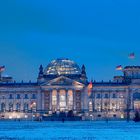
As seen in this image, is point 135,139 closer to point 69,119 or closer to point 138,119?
point 138,119

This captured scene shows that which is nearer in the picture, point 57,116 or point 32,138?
point 32,138

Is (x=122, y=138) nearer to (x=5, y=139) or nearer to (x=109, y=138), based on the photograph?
(x=109, y=138)

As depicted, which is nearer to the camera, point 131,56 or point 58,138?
point 58,138

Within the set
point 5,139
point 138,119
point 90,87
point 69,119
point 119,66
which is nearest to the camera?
point 5,139

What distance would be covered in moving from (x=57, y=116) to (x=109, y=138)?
10599 cm

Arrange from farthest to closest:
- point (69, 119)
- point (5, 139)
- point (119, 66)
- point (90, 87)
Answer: point (90, 87) < point (119, 66) < point (69, 119) < point (5, 139)

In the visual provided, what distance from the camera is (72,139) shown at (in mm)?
63594

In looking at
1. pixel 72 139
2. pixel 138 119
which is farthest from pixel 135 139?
pixel 138 119

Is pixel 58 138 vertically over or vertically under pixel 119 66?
under

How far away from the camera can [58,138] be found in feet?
216

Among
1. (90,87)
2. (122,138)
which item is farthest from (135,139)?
(90,87)

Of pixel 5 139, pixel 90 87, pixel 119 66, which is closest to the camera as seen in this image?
pixel 5 139

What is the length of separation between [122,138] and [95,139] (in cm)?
317

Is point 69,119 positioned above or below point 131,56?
below
